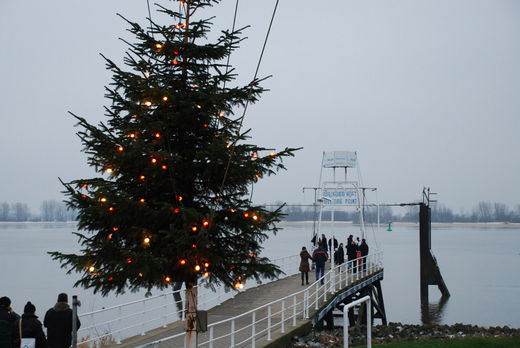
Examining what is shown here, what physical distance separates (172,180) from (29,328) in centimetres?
316

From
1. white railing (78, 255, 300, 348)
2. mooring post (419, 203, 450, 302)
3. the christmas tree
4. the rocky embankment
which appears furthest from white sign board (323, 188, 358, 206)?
the christmas tree

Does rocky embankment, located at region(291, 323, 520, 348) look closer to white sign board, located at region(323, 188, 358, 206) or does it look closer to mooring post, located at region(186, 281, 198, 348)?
mooring post, located at region(186, 281, 198, 348)

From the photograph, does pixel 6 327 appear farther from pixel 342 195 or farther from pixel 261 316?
pixel 342 195

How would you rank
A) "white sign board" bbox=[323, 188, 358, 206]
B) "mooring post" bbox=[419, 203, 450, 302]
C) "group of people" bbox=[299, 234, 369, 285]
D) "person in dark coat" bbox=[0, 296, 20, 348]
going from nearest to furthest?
"person in dark coat" bbox=[0, 296, 20, 348] → "group of people" bbox=[299, 234, 369, 285] → "white sign board" bbox=[323, 188, 358, 206] → "mooring post" bbox=[419, 203, 450, 302]

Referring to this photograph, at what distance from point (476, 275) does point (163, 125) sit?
5367 centimetres

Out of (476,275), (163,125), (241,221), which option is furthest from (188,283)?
(476,275)

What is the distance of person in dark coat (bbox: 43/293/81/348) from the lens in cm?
806

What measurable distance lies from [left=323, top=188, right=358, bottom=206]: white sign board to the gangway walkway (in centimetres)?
404

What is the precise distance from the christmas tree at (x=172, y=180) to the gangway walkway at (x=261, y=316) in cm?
131

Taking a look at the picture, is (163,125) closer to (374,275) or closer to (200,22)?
(200,22)

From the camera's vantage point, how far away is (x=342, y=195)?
25.8m

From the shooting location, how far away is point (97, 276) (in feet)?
25.9

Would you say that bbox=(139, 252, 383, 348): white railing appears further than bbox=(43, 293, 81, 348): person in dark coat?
Yes

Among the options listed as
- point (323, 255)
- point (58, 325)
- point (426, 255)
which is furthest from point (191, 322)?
point (426, 255)
